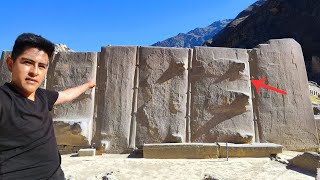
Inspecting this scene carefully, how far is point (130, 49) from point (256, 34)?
41035mm

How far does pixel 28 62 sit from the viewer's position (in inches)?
83.5

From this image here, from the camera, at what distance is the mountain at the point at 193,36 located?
150875mm

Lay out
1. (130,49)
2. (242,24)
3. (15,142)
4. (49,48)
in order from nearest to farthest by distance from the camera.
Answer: (15,142) → (49,48) → (130,49) → (242,24)

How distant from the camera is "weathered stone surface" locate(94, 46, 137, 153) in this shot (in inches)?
260

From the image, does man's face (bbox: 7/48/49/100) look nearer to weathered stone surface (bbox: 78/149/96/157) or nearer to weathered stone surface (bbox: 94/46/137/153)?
weathered stone surface (bbox: 78/149/96/157)

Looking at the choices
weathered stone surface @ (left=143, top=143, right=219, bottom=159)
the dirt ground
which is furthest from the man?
weathered stone surface @ (left=143, top=143, right=219, bottom=159)

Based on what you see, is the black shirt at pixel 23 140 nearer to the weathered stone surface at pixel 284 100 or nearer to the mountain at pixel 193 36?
the weathered stone surface at pixel 284 100

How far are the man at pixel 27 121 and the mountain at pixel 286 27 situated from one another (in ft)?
130

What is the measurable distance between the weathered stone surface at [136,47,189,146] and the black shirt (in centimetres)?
450

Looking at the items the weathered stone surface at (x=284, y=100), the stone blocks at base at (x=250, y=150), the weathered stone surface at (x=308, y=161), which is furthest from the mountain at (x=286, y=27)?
the weathered stone surface at (x=308, y=161)

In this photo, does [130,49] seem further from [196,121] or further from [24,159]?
[24,159]

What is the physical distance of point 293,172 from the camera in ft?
16.3

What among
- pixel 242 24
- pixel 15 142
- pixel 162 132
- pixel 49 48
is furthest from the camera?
pixel 242 24

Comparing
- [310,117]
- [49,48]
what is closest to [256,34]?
[310,117]
